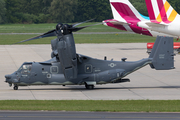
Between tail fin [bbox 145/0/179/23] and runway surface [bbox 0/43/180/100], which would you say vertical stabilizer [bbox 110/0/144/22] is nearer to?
tail fin [bbox 145/0/179/23]

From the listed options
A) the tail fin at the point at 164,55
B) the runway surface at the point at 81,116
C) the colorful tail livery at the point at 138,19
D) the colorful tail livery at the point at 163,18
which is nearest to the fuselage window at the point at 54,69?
the tail fin at the point at 164,55

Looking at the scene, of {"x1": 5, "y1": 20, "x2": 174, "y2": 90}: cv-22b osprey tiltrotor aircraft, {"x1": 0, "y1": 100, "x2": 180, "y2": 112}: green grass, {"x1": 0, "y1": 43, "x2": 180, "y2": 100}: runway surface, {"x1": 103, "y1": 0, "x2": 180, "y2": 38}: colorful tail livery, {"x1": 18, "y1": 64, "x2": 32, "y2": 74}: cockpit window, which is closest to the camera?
{"x1": 0, "y1": 100, "x2": 180, "y2": 112}: green grass

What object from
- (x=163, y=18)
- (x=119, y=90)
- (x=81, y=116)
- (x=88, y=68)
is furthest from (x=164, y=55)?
(x=163, y=18)

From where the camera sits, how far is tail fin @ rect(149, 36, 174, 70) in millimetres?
26828

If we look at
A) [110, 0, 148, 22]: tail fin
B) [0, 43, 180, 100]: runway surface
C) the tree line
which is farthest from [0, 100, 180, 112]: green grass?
the tree line

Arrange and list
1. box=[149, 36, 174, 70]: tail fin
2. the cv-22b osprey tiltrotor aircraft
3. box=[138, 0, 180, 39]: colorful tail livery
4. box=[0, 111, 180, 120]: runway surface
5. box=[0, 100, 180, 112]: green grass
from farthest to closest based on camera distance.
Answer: box=[138, 0, 180, 39]: colorful tail livery
box=[149, 36, 174, 70]: tail fin
the cv-22b osprey tiltrotor aircraft
box=[0, 100, 180, 112]: green grass
box=[0, 111, 180, 120]: runway surface

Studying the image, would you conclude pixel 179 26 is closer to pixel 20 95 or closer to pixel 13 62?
pixel 13 62

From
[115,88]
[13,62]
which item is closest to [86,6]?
[13,62]

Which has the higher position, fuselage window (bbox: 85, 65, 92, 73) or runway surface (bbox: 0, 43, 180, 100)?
fuselage window (bbox: 85, 65, 92, 73)

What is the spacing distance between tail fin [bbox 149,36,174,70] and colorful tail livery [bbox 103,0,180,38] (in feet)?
81.9

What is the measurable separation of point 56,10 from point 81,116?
5671 inches

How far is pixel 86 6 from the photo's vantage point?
16900 cm

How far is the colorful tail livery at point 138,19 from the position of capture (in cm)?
5334

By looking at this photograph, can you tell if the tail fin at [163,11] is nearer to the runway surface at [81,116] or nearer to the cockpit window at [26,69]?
the cockpit window at [26,69]
